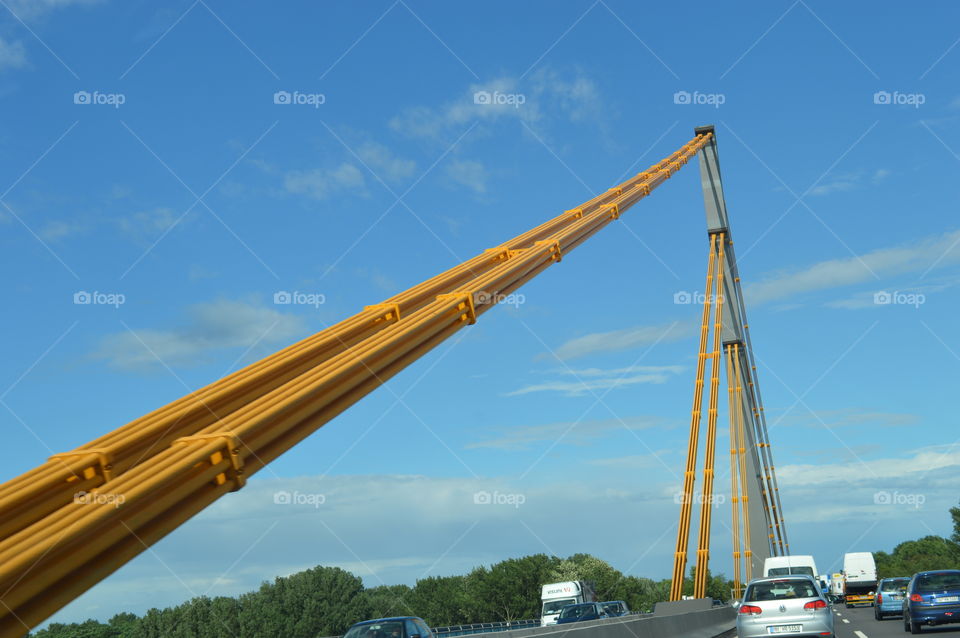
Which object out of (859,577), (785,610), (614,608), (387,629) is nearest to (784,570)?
(614,608)

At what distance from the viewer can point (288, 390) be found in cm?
782

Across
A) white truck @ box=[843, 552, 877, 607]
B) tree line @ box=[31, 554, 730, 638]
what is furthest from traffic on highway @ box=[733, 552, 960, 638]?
tree line @ box=[31, 554, 730, 638]

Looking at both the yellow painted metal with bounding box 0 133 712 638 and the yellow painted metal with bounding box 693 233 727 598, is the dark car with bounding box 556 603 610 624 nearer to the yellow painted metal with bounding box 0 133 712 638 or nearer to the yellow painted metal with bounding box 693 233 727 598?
the yellow painted metal with bounding box 693 233 727 598

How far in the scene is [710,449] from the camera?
44375 mm

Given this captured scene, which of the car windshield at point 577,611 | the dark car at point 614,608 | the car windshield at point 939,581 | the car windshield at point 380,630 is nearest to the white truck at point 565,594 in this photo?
the dark car at point 614,608

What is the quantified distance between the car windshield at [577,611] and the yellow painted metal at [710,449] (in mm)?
5359

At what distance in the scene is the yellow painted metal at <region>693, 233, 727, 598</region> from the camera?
3816cm

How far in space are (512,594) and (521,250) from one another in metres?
117

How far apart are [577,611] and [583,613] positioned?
1.44 feet

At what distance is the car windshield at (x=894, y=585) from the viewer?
3316 centimetres

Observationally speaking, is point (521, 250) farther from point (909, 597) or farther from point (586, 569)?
point (586, 569)

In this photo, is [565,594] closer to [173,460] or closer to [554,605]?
[554,605]

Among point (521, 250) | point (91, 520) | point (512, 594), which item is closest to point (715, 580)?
point (512, 594)

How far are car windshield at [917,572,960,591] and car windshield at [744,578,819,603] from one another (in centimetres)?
627
